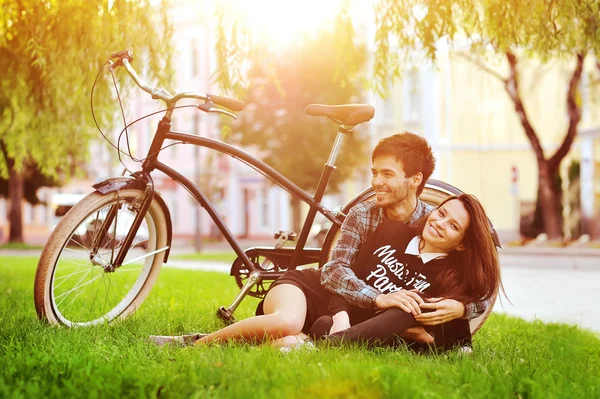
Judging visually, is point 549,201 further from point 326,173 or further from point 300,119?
point 326,173

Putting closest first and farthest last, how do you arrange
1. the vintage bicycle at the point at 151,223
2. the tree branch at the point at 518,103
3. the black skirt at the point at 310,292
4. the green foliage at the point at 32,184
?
1. the black skirt at the point at 310,292
2. the vintage bicycle at the point at 151,223
3. the tree branch at the point at 518,103
4. the green foliage at the point at 32,184

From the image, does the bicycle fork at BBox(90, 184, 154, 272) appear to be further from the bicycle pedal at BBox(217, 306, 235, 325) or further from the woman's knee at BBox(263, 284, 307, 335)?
the woman's knee at BBox(263, 284, 307, 335)

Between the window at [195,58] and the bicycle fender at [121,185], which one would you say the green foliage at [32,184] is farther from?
the bicycle fender at [121,185]

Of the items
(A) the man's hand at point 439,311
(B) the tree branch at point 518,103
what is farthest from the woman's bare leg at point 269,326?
(B) the tree branch at point 518,103

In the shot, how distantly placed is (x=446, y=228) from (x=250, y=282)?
4.00 ft

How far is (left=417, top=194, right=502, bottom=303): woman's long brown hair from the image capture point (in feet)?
13.2

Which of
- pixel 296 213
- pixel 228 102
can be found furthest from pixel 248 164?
pixel 296 213

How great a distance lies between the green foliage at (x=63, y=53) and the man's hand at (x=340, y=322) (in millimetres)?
3258

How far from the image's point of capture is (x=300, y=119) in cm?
2788

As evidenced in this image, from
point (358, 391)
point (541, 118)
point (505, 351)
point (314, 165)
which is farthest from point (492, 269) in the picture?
point (541, 118)

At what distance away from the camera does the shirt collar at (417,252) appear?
408cm

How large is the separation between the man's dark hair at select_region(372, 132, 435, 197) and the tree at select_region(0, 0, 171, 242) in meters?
2.90

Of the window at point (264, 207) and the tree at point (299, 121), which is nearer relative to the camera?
the tree at point (299, 121)

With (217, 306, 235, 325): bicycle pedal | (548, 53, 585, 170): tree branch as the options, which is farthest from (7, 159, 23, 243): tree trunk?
(217, 306, 235, 325): bicycle pedal
